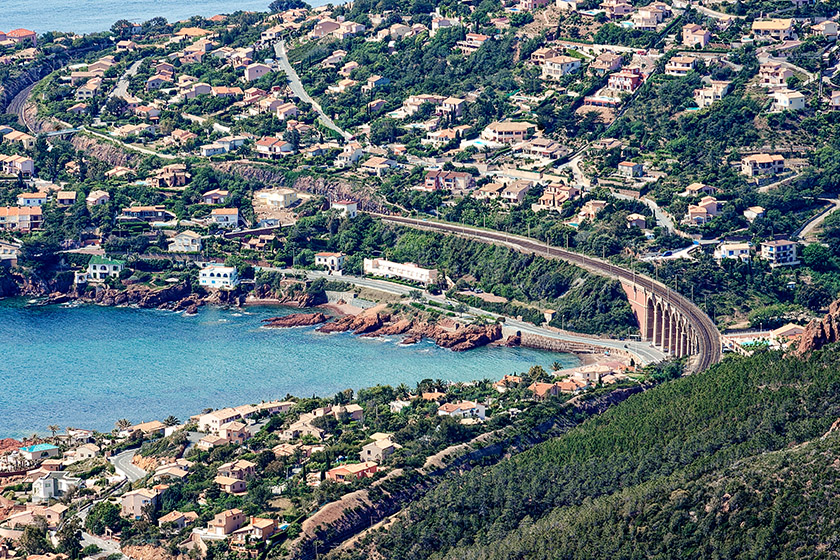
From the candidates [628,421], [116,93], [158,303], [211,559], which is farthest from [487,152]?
[211,559]

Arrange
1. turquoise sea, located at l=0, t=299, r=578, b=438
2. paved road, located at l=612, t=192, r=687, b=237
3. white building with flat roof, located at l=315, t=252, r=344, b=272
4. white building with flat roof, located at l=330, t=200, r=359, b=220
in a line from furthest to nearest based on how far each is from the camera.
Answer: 1. white building with flat roof, located at l=330, t=200, r=359, b=220
2. white building with flat roof, located at l=315, t=252, r=344, b=272
3. paved road, located at l=612, t=192, r=687, b=237
4. turquoise sea, located at l=0, t=299, r=578, b=438

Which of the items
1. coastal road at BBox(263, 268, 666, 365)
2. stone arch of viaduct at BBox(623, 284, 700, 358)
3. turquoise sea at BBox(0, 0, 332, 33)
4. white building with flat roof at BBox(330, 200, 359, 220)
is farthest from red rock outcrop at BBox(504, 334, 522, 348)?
turquoise sea at BBox(0, 0, 332, 33)

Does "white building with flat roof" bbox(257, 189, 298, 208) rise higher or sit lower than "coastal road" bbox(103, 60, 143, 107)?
lower

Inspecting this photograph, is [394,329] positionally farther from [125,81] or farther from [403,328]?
[125,81]

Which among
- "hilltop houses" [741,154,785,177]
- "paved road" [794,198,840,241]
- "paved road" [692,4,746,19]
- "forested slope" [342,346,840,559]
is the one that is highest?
"paved road" [692,4,746,19]

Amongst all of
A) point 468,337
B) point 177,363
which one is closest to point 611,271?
point 468,337

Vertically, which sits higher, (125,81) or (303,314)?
(125,81)

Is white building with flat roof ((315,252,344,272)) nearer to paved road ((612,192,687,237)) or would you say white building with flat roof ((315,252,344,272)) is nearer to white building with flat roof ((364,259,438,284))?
white building with flat roof ((364,259,438,284))
